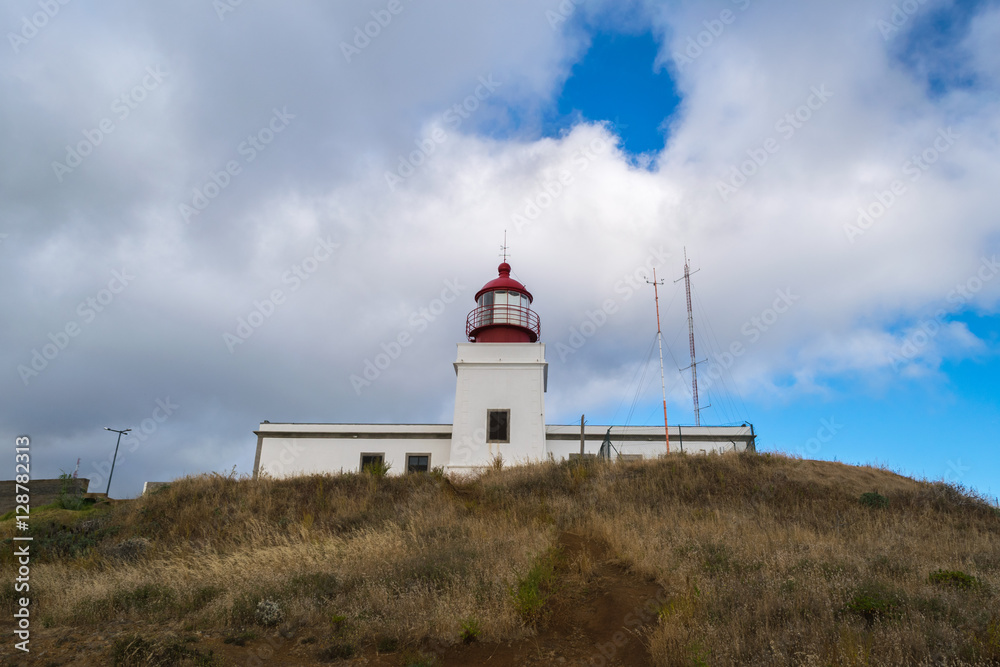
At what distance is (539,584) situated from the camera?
695 centimetres

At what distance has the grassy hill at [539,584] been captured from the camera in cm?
541

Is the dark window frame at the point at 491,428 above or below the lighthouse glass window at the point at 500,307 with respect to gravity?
below

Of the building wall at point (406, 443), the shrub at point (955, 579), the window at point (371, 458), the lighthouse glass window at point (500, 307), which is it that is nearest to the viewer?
the shrub at point (955, 579)

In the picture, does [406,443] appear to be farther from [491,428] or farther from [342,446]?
[491,428]

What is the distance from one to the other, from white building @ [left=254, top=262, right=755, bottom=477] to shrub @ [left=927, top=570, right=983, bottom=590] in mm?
13512

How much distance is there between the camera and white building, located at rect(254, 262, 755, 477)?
20.0 metres

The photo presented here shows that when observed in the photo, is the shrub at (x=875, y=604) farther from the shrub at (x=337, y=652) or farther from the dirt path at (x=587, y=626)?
the shrub at (x=337, y=652)

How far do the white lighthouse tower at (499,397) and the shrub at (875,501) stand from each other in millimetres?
9622

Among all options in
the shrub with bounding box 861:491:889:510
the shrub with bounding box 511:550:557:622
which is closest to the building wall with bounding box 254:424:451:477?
the shrub with bounding box 861:491:889:510

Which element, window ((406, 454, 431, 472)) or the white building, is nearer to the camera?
the white building

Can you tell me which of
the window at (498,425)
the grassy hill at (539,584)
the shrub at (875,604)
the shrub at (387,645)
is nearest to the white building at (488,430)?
the window at (498,425)

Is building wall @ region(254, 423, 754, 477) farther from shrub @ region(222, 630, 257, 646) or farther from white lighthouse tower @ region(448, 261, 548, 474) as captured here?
shrub @ region(222, 630, 257, 646)

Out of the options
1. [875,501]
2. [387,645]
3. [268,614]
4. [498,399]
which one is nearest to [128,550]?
[268,614]

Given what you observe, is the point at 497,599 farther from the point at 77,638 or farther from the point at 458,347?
the point at 458,347
